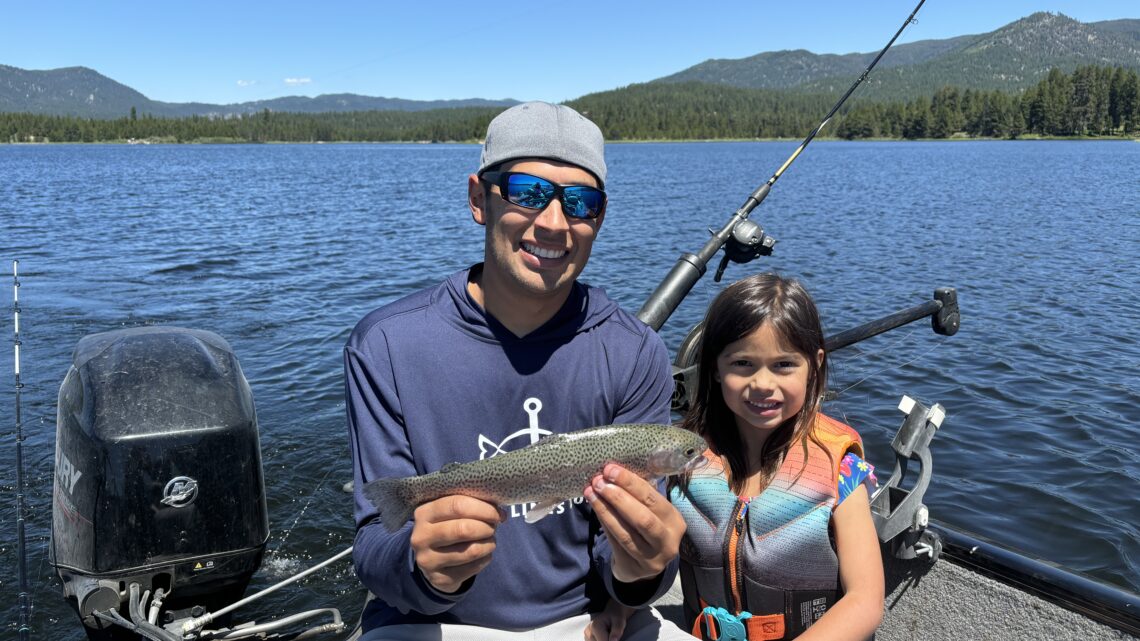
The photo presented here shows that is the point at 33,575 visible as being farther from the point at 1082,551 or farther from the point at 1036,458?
the point at 1036,458

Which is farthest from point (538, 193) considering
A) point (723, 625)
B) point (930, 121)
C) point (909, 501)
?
point (930, 121)

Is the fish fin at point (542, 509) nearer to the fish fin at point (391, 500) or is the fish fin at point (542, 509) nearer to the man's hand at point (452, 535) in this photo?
the man's hand at point (452, 535)

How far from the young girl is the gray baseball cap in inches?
40.4

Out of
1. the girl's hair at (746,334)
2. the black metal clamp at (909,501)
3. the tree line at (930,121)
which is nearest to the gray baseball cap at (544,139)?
the girl's hair at (746,334)

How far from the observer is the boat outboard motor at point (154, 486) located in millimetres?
3621

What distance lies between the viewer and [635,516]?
215 centimetres

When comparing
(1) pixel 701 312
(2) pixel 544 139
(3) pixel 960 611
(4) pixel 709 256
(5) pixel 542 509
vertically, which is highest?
(2) pixel 544 139

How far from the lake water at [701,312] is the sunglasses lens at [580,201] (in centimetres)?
459

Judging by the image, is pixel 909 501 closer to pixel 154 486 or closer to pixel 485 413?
pixel 485 413

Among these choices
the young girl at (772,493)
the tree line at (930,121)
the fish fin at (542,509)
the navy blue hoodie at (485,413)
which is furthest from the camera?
the tree line at (930,121)

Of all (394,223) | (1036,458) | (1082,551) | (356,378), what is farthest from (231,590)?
(394,223)

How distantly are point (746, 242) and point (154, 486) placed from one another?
4395 millimetres

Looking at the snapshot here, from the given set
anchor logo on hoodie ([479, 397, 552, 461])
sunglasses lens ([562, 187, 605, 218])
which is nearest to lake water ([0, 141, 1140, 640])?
anchor logo on hoodie ([479, 397, 552, 461])

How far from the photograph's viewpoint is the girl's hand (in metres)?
2.64
